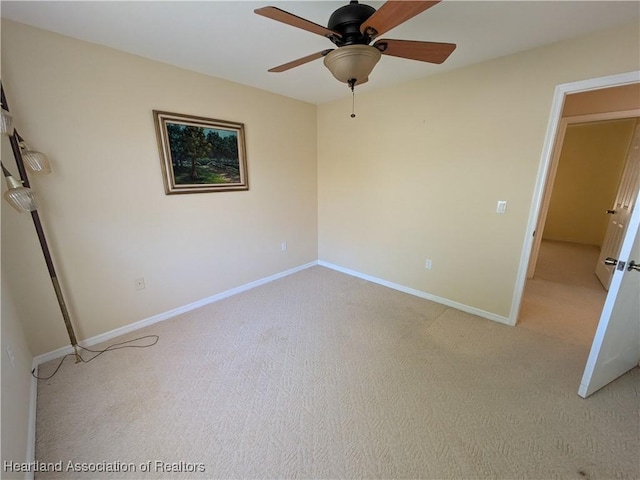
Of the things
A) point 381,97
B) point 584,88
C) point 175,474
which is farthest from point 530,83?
point 175,474

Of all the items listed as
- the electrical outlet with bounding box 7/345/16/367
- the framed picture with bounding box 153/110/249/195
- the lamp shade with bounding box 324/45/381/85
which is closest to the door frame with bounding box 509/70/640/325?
the lamp shade with bounding box 324/45/381/85

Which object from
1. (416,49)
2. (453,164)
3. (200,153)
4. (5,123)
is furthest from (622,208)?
(5,123)

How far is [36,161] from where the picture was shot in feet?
5.49

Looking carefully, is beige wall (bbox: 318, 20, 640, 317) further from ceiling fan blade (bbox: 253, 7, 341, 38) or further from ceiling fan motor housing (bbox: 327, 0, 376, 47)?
ceiling fan blade (bbox: 253, 7, 341, 38)

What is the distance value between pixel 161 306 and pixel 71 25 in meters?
2.25

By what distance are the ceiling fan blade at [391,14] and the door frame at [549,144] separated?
168cm

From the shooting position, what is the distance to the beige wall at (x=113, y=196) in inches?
69.7

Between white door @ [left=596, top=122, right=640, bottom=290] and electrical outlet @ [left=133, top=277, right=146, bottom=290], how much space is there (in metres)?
4.92

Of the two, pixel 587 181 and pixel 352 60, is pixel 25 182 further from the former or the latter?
pixel 587 181

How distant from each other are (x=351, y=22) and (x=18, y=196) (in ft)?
7.00

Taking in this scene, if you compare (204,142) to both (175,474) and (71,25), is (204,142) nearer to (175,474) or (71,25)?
(71,25)

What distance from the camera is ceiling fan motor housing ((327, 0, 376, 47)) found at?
1237 mm

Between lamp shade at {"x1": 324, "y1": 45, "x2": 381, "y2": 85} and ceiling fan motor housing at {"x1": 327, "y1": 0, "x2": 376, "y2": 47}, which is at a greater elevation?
ceiling fan motor housing at {"x1": 327, "y1": 0, "x2": 376, "y2": 47}

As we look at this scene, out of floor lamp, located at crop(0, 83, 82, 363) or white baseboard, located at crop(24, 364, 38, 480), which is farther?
floor lamp, located at crop(0, 83, 82, 363)
